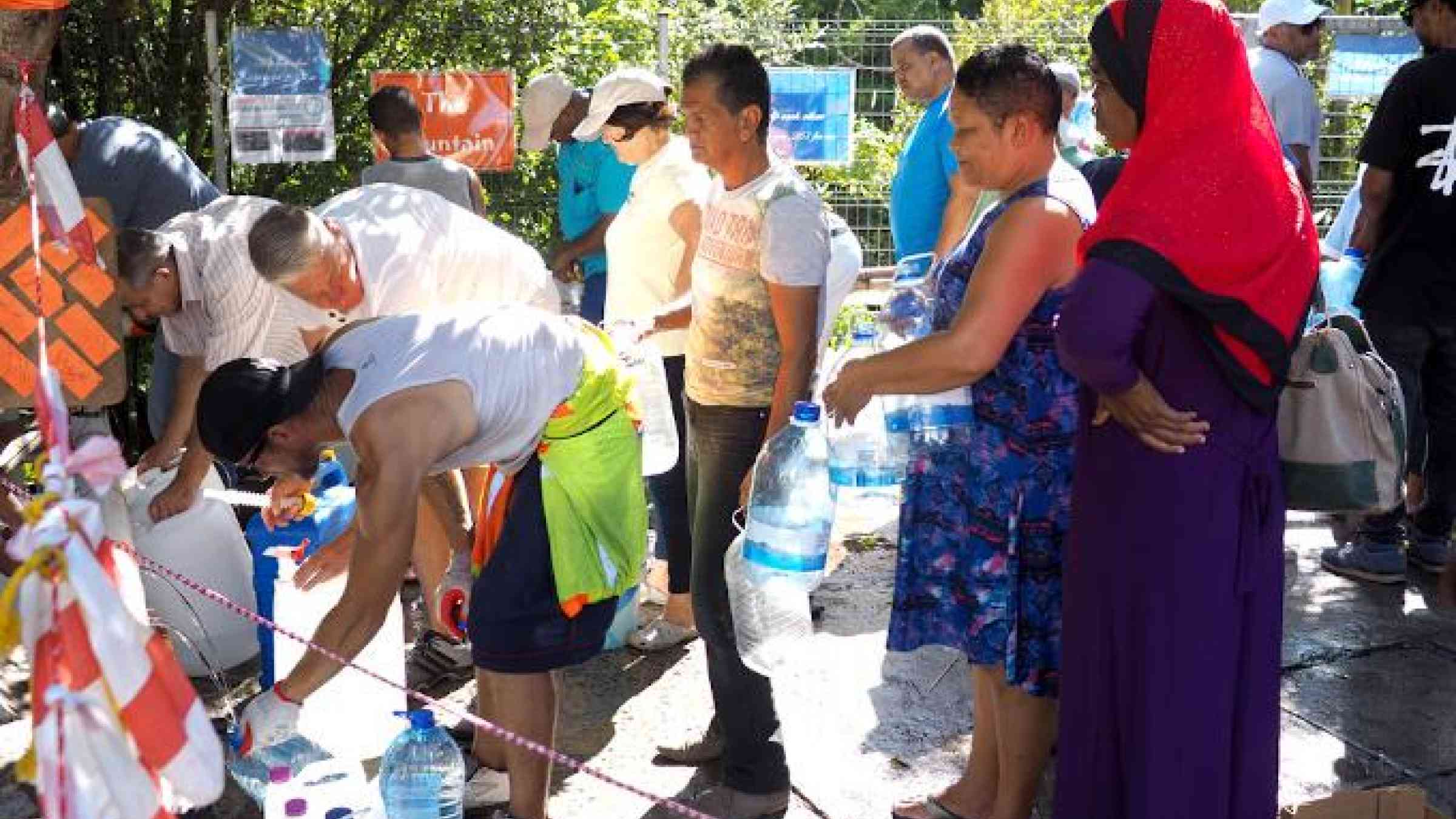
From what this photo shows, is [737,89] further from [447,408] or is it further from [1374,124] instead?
[1374,124]

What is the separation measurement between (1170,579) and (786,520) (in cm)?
98

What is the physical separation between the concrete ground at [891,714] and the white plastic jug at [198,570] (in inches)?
21.7

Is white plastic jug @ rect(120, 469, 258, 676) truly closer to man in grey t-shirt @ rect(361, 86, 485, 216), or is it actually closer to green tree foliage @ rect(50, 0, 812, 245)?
man in grey t-shirt @ rect(361, 86, 485, 216)

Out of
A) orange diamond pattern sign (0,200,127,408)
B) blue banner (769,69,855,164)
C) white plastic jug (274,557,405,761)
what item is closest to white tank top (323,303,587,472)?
white plastic jug (274,557,405,761)

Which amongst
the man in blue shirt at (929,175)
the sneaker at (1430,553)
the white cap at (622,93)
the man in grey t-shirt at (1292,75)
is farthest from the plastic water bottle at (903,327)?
the man in grey t-shirt at (1292,75)

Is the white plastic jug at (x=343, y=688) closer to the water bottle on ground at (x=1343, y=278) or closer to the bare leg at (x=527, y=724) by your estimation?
the bare leg at (x=527, y=724)

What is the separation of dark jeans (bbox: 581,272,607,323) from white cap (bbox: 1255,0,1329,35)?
3219mm

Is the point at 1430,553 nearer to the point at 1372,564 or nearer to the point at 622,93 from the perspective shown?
the point at 1372,564

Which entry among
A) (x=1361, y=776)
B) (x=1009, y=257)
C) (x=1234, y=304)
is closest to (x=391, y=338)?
(x=1009, y=257)

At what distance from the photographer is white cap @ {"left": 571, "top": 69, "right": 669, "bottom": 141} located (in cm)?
500

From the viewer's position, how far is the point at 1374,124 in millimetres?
5602

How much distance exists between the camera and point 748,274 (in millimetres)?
3826

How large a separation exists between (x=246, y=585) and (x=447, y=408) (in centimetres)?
217

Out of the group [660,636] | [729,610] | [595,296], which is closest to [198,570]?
[660,636]
